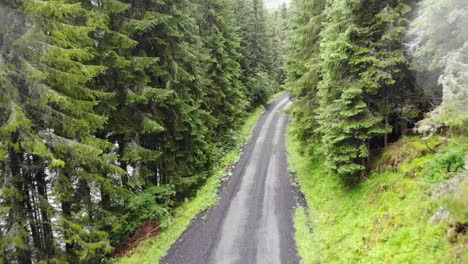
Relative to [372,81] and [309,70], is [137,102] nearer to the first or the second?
[372,81]

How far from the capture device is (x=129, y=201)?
1262 centimetres

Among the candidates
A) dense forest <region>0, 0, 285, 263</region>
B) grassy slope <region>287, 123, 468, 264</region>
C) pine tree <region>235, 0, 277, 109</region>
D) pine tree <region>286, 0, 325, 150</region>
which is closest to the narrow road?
grassy slope <region>287, 123, 468, 264</region>

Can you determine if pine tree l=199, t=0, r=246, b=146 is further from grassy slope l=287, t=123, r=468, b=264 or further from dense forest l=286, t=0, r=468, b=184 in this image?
grassy slope l=287, t=123, r=468, b=264

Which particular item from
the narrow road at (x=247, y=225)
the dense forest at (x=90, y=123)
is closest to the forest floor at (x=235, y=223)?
the narrow road at (x=247, y=225)

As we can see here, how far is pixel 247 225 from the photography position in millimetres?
13133

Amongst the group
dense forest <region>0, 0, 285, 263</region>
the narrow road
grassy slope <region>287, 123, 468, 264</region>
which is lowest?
the narrow road

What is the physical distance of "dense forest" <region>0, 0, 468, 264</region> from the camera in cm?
813

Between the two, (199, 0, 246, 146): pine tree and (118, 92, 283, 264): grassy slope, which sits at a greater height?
(199, 0, 246, 146): pine tree

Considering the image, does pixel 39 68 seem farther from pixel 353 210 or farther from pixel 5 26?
pixel 353 210

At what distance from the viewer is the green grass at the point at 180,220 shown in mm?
11312

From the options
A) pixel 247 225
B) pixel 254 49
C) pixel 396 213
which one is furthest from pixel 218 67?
pixel 254 49

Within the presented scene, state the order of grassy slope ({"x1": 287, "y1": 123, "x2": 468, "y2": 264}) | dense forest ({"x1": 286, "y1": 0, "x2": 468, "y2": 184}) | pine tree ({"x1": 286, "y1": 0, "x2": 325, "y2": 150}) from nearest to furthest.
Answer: grassy slope ({"x1": 287, "y1": 123, "x2": 468, "y2": 264}) < dense forest ({"x1": 286, "y1": 0, "x2": 468, "y2": 184}) < pine tree ({"x1": 286, "y1": 0, "x2": 325, "y2": 150})

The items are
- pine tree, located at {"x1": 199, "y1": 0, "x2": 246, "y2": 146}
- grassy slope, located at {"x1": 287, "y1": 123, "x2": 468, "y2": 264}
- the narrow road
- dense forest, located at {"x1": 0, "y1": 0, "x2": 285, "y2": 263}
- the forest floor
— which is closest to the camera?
grassy slope, located at {"x1": 287, "y1": 123, "x2": 468, "y2": 264}

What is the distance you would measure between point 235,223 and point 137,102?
689 cm
